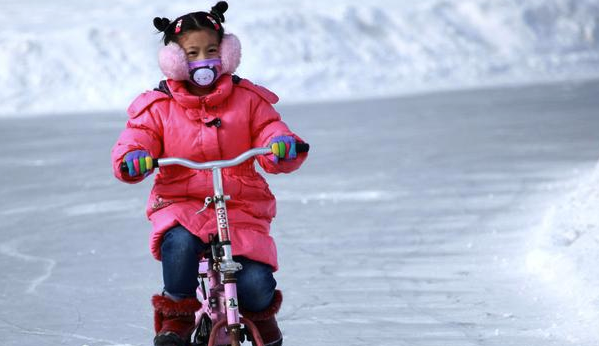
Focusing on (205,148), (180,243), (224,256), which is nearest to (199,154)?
(205,148)

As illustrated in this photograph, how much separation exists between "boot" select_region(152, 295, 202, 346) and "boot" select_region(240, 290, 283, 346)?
0.18 m

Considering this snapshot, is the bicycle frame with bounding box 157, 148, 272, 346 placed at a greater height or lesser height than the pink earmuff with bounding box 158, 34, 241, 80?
lesser

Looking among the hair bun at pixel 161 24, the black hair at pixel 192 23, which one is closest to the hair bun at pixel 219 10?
the black hair at pixel 192 23

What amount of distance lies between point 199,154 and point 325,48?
2247cm

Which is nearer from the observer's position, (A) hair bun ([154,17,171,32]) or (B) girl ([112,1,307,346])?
(B) girl ([112,1,307,346])

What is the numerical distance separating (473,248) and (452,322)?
1.92 m

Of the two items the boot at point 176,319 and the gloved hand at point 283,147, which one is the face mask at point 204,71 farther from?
the boot at point 176,319

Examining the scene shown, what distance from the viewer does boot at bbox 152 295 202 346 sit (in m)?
4.10

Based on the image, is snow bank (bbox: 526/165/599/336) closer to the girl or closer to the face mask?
the girl

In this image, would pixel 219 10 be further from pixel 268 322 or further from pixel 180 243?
pixel 268 322

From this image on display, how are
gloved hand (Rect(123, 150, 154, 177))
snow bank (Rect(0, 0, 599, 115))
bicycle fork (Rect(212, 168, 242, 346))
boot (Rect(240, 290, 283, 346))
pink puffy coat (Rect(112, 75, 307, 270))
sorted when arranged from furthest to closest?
snow bank (Rect(0, 0, 599, 115)), boot (Rect(240, 290, 283, 346)), pink puffy coat (Rect(112, 75, 307, 270)), bicycle fork (Rect(212, 168, 242, 346)), gloved hand (Rect(123, 150, 154, 177))

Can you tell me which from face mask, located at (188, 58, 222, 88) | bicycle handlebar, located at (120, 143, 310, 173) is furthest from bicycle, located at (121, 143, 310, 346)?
face mask, located at (188, 58, 222, 88)

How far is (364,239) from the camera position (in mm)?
8125

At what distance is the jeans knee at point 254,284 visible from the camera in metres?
4.05
